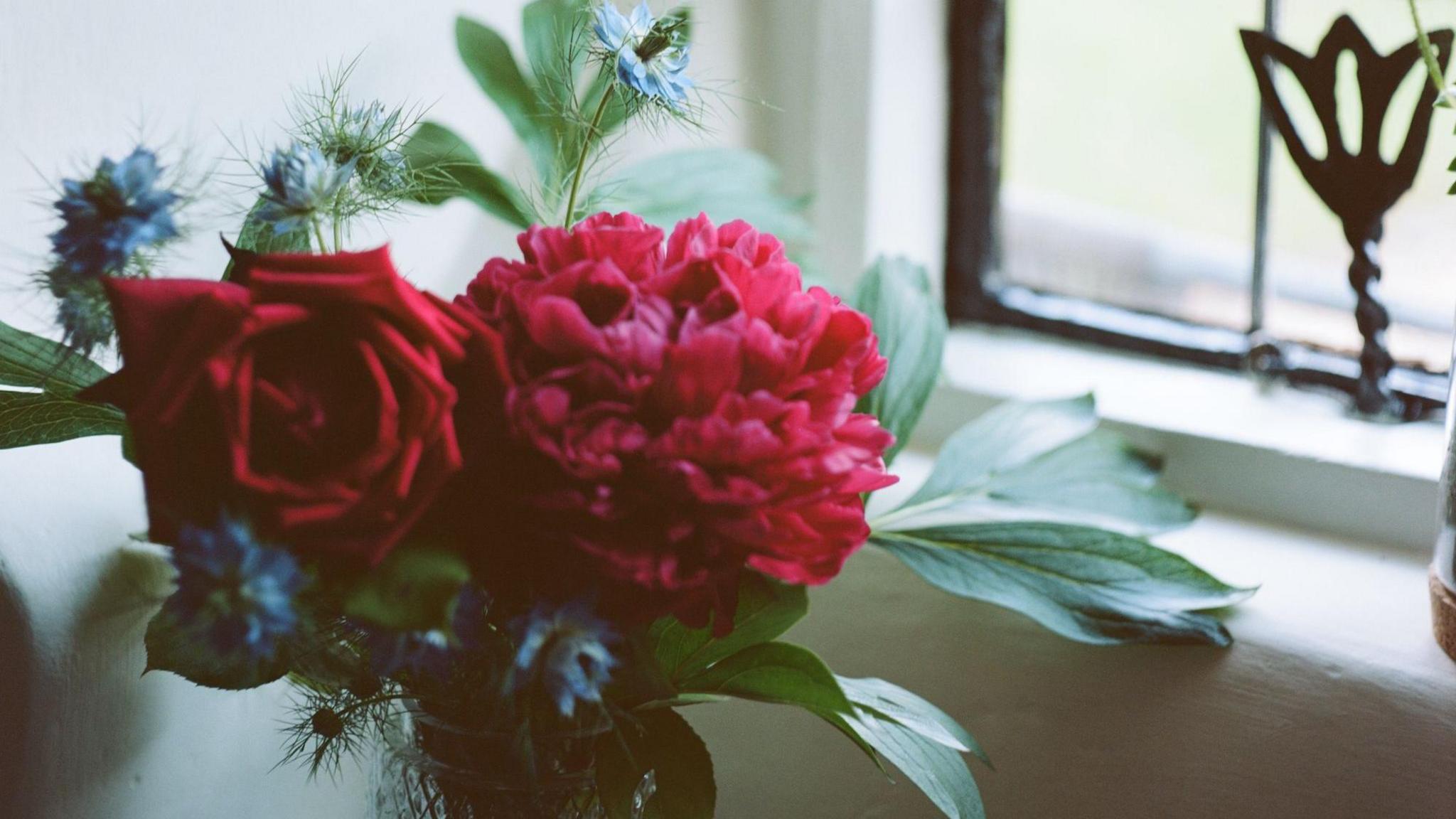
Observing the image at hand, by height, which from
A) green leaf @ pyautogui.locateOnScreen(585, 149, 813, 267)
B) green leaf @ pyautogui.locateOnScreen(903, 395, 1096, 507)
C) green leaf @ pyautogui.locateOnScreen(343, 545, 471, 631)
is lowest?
green leaf @ pyautogui.locateOnScreen(903, 395, 1096, 507)

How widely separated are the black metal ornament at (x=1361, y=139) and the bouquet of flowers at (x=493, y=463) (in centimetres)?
42

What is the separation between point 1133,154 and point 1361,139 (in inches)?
8.6

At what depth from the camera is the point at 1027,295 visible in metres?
1.03

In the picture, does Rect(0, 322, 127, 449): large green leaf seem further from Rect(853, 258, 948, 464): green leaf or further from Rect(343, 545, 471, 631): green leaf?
Rect(853, 258, 948, 464): green leaf

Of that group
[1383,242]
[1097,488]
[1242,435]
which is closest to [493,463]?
[1097,488]

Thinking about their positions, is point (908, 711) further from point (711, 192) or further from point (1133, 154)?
point (1133, 154)

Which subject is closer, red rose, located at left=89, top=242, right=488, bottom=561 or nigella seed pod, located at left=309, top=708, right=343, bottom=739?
red rose, located at left=89, top=242, right=488, bottom=561

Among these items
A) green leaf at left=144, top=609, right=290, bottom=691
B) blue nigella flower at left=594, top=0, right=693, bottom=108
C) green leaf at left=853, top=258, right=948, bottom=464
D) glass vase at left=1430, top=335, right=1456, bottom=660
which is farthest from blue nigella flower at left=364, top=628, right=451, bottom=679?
glass vase at left=1430, top=335, right=1456, bottom=660

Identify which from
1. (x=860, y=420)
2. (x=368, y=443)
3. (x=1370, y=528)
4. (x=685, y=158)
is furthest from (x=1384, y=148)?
(x=368, y=443)

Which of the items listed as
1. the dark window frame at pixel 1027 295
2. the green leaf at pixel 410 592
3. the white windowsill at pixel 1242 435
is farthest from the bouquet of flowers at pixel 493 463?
the dark window frame at pixel 1027 295

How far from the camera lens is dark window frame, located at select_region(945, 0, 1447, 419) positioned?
90cm

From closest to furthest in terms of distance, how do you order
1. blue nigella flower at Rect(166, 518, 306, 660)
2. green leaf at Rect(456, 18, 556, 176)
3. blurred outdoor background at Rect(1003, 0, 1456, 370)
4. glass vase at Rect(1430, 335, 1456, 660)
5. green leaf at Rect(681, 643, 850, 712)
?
blue nigella flower at Rect(166, 518, 306, 660), green leaf at Rect(681, 643, 850, 712), glass vase at Rect(1430, 335, 1456, 660), green leaf at Rect(456, 18, 556, 176), blurred outdoor background at Rect(1003, 0, 1456, 370)

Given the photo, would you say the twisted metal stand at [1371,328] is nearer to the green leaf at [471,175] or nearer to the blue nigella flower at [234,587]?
the green leaf at [471,175]

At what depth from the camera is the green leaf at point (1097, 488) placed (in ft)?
2.55
